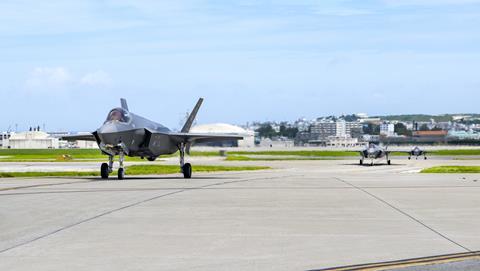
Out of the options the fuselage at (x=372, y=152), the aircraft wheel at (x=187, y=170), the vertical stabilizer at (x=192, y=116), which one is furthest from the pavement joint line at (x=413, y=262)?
the fuselage at (x=372, y=152)

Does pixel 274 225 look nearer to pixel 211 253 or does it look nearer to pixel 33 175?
pixel 211 253

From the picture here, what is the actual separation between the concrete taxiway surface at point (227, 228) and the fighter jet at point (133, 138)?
30.6 ft

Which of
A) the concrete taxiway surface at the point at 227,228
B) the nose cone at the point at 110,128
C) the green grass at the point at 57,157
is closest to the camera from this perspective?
the concrete taxiway surface at the point at 227,228

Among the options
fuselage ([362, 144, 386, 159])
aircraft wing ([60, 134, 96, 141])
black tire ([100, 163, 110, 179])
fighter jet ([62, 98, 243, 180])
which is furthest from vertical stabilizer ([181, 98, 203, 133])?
fuselage ([362, 144, 386, 159])

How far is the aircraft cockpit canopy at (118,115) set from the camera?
3478 centimetres

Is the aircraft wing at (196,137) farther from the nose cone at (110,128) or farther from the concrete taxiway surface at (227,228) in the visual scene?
the concrete taxiway surface at (227,228)

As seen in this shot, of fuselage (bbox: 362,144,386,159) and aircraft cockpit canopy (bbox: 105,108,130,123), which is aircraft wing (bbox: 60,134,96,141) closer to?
aircraft cockpit canopy (bbox: 105,108,130,123)

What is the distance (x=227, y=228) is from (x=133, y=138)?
852 inches

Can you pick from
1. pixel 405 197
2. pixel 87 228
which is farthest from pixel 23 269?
pixel 405 197

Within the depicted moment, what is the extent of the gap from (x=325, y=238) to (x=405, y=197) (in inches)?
414

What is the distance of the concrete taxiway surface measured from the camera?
11.1 metres

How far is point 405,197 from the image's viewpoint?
23.4 metres

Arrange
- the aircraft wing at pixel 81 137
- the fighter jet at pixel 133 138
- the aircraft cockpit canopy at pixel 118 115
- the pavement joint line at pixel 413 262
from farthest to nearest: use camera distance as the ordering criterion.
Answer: the aircraft wing at pixel 81 137 → the aircraft cockpit canopy at pixel 118 115 → the fighter jet at pixel 133 138 → the pavement joint line at pixel 413 262

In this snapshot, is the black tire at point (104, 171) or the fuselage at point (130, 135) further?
the black tire at point (104, 171)
